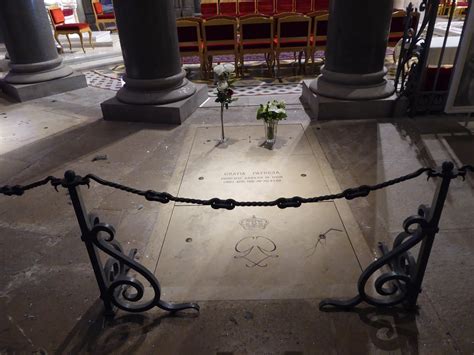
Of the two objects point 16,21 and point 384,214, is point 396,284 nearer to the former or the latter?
point 384,214

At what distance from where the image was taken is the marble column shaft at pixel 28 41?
5.52m

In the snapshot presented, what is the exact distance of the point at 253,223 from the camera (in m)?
2.60

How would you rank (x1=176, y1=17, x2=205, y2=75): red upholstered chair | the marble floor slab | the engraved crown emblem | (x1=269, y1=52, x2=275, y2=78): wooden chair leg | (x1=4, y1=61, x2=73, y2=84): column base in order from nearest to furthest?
the marble floor slab
the engraved crown emblem
(x1=4, y1=61, x2=73, y2=84): column base
(x1=176, y1=17, x2=205, y2=75): red upholstered chair
(x1=269, y1=52, x2=275, y2=78): wooden chair leg

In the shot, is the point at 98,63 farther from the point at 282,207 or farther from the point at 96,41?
the point at 282,207

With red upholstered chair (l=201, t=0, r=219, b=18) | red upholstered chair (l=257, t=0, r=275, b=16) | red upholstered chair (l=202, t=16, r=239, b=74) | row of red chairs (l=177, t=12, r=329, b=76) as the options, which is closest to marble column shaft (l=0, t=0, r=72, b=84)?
row of red chairs (l=177, t=12, r=329, b=76)

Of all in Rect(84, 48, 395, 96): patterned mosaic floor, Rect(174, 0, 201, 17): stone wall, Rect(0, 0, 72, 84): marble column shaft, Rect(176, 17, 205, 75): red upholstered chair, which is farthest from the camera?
Rect(174, 0, 201, 17): stone wall

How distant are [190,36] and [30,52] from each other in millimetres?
2693

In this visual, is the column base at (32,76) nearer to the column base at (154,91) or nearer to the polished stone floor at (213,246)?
the polished stone floor at (213,246)

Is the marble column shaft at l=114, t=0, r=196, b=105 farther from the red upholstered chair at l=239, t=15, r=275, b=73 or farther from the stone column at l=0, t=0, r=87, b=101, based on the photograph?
the red upholstered chair at l=239, t=15, r=275, b=73

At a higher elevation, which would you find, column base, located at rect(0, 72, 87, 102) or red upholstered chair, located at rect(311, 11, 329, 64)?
red upholstered chair, located at rect(311, 11, 329, 64)

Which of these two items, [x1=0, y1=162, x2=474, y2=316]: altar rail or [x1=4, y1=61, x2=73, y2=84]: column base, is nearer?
[x1=0, y1=162, x2=474, y2=316]: altar rail

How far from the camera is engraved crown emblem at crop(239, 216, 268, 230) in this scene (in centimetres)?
255

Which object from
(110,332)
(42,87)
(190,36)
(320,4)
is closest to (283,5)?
(320,4)

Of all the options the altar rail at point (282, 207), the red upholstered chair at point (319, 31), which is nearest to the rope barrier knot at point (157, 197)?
the altar rail at point (282, 207)
